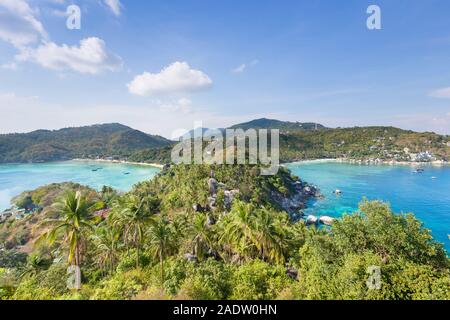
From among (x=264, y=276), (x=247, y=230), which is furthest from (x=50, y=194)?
(x=264, y=276)

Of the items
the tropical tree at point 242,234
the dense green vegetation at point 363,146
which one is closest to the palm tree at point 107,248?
the tropical tree at point 242,234

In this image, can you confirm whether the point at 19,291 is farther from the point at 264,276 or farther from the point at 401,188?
the point at 401,188

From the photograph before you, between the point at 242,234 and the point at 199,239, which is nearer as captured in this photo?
the point at 242,234

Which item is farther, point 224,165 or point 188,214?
point 224,165

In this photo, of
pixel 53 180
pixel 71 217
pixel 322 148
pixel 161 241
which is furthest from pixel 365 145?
pixel 53 180

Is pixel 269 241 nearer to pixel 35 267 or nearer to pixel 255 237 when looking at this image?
pixel 255 237

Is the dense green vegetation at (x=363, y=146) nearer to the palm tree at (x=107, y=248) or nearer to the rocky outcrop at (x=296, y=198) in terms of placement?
the rocky outcrop at (x=296, y=198)
